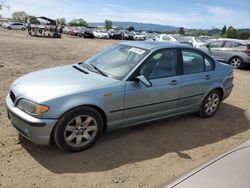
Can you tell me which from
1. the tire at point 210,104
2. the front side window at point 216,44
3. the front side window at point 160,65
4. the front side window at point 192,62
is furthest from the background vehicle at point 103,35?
the front side window at point 160,65

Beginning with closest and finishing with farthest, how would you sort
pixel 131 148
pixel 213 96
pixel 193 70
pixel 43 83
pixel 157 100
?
pixel 43 83
pixel 131 148
pixel 157 100
pixel 193 70
pixel 213 96

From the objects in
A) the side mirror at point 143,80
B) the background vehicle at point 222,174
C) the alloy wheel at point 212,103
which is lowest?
the alloy wheel at point 212,103

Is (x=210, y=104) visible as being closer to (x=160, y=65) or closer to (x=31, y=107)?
(x=160, y=65)

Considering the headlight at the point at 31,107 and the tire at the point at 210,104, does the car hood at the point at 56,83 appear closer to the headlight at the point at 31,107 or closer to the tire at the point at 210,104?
the headlight at the point at 31,107

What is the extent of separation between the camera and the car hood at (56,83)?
386 cm

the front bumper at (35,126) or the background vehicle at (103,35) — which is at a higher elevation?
the front bumper at (35,126)

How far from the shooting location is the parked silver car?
15.0 metres

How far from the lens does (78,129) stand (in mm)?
4047

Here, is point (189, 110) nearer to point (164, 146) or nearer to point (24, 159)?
point (164, 146)

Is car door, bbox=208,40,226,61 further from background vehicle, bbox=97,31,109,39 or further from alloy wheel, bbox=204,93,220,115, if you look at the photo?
background vehicle, bbox=97,31,109,39

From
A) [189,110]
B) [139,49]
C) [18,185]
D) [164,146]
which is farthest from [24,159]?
[189,110]

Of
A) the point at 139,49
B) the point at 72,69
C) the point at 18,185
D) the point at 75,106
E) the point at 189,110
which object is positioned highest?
the point at 139,49

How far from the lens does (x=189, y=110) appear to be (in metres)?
5.61

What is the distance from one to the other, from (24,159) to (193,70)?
3.44m
